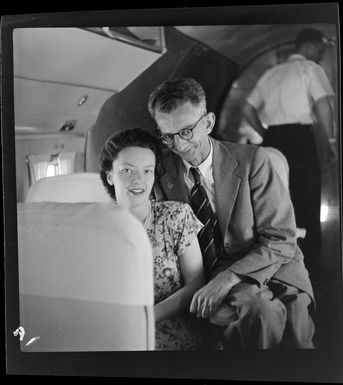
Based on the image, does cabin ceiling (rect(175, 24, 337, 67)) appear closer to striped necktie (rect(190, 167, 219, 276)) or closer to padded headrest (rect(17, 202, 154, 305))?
striped necktie (rect(190, 167, 219, 276))

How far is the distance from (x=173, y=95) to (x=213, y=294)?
1.50ft

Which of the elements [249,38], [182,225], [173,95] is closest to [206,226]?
[182,225]

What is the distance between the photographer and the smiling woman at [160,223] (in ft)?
3.72

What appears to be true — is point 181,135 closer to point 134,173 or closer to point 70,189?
point 134,173

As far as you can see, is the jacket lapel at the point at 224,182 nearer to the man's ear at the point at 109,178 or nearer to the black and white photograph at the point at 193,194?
the black and white photograph at the point at 193,194

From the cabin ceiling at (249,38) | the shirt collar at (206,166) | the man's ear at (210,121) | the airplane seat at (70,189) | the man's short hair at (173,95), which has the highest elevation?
the cabin ceiling at (249,38)

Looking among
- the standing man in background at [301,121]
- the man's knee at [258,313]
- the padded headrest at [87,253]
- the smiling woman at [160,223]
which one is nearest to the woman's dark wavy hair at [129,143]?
the smiling woman at [160,223]

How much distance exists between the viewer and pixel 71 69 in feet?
3.84

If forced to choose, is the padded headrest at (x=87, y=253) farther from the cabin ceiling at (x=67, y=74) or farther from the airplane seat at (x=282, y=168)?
the airplane seat at (x=282, y=168)

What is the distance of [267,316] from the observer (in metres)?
1.12

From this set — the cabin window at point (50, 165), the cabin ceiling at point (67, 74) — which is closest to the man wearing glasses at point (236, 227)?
the cabin ceiling at point (67, 74)

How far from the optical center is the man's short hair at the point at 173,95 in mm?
1141

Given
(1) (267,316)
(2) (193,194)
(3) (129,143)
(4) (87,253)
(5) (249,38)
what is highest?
(5) (249,38)

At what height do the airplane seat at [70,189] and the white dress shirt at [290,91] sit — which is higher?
the white dress shirt at [290,91]
